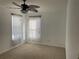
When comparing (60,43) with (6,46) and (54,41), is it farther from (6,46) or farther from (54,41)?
(6,46)

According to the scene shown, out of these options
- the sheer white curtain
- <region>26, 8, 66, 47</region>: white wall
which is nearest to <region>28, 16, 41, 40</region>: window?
the sheer white curtain

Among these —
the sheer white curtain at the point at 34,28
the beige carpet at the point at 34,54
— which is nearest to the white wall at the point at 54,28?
the sheer white curtain at the point at 34,28

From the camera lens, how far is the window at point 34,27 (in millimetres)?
7012

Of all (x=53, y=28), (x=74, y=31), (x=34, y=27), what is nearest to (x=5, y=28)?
(x=34, y=27)

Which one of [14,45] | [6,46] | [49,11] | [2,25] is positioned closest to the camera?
[2,25]

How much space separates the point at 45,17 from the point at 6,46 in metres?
3.05

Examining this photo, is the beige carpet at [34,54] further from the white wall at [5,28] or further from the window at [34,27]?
the window at [34,27]

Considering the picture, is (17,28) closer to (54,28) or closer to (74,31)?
(54,28)

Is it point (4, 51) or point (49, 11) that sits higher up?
point (49, 11)

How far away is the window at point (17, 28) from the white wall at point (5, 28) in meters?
0.43

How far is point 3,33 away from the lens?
16.9 ft

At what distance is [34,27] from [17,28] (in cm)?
126

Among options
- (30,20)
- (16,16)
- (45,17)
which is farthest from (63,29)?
(16,16)

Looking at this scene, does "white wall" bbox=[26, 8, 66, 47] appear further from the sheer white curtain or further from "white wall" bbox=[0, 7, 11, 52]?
"white wall" bbox=[0, 7, 11, 52]
